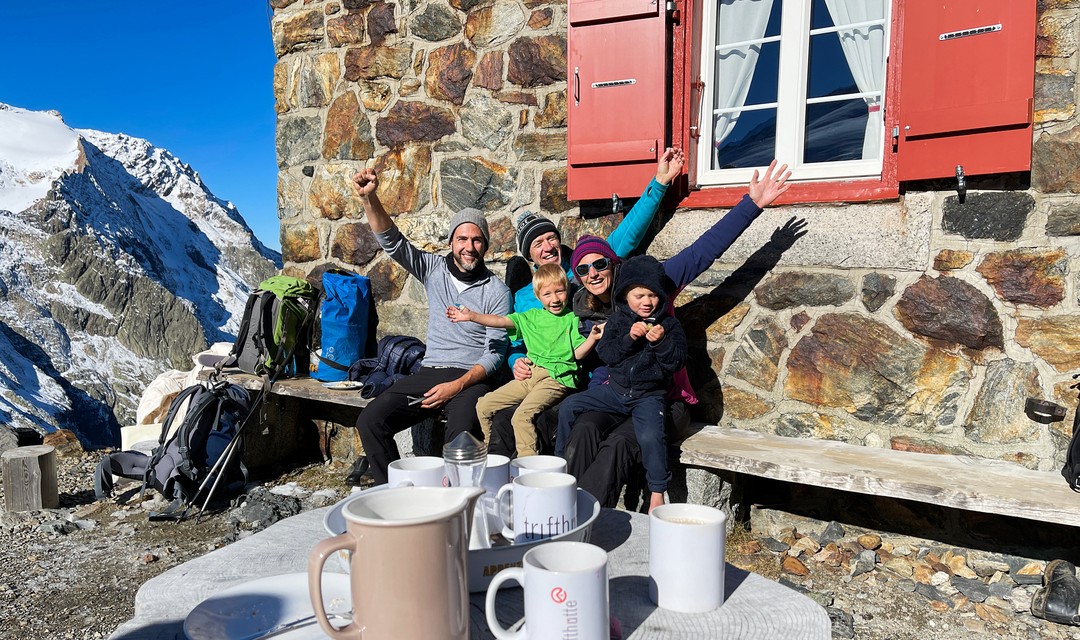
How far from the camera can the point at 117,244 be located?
5056 centimetres

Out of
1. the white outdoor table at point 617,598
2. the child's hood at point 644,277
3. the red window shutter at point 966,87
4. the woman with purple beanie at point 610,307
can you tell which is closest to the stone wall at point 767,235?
the red window shutter at point 966,87

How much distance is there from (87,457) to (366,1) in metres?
3.47

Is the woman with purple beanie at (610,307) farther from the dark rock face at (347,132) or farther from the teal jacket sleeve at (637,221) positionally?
the dark rock face at (347,132)

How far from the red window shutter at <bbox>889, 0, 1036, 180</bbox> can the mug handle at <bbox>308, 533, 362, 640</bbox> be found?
284 centimetres

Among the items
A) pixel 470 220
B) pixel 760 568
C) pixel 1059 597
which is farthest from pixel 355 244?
pixel 1059 597

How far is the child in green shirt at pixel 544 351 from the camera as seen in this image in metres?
3.18

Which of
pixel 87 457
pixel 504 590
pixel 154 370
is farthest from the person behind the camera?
pixel 154 370

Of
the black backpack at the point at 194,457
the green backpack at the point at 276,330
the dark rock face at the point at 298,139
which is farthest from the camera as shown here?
the dark rock face at the point at 298,139

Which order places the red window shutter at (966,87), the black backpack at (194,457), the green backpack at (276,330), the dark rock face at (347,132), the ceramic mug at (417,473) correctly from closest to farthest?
1. the ceramic mug at (417,473)
2. the red window shutter at (966,87)
3. the black backpack at (194,457)
4. the green backpack at (276,330)
5. the dark rock face at (347,132)

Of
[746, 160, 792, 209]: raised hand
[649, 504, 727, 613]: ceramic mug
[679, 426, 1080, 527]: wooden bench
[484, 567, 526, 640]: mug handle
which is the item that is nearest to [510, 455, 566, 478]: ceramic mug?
[649, 504, 727, 613]: ceramic mug

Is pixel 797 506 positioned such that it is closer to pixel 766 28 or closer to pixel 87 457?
pixel 766 28

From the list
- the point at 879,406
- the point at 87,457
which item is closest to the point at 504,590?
the point at 879,406

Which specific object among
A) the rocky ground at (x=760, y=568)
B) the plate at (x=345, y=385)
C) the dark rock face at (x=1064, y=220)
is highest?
the dark rock face at (x=1064, y=220)

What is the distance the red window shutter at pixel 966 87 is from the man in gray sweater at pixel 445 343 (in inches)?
78.4
